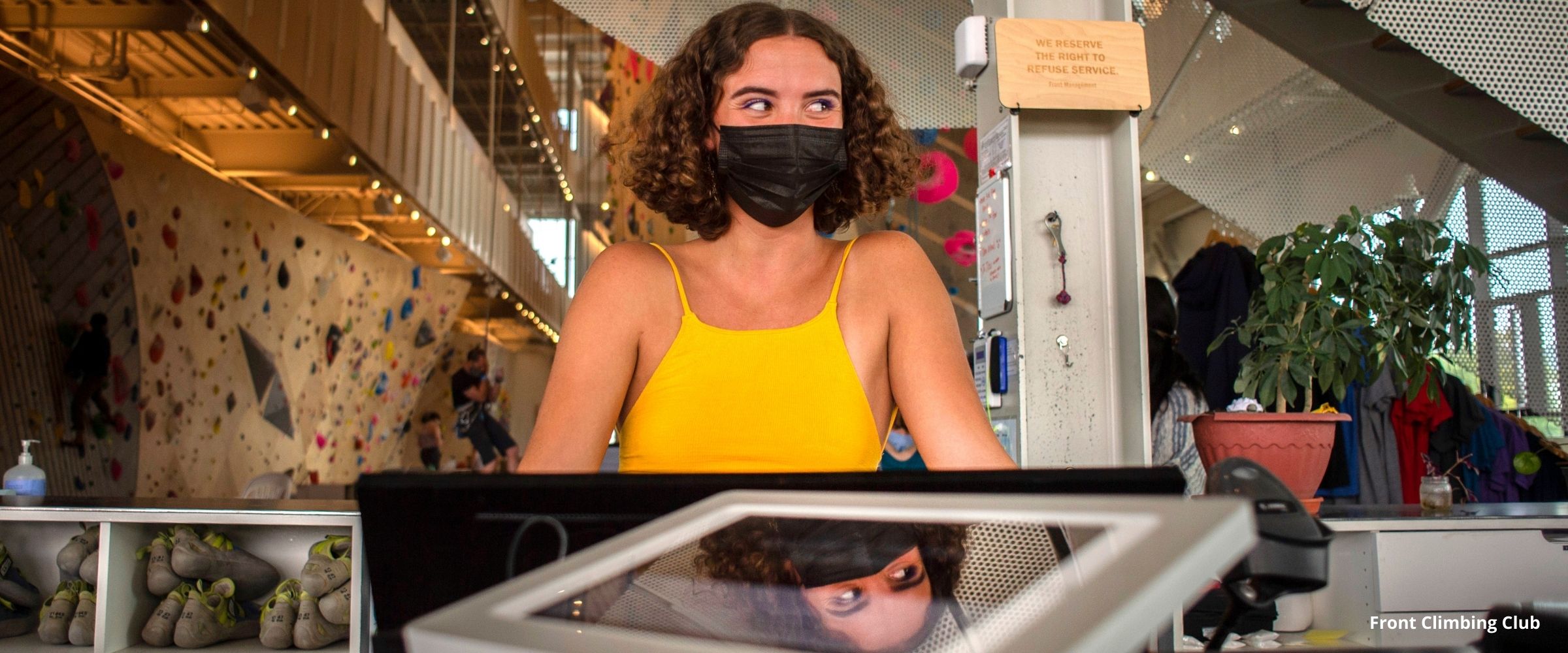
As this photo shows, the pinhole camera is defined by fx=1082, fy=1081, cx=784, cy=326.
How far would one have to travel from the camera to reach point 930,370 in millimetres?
1312

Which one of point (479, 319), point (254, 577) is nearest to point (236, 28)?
point (254, 577)

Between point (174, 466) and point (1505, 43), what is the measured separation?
306 inches

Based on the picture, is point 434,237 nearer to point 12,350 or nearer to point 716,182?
point 12,350

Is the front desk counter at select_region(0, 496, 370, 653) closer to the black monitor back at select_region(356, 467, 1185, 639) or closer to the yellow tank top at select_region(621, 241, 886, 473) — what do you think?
the yellow tank top at select_region(621, 241, 886, 473)

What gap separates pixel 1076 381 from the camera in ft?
10.7

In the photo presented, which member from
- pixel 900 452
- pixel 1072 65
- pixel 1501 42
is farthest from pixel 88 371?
pixel 1501 42

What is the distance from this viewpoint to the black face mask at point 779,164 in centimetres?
138

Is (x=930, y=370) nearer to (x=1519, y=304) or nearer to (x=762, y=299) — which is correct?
(x=762, y=299)

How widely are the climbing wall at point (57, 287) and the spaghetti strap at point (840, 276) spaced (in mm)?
6265

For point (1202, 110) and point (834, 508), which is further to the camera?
point (1202, 110)

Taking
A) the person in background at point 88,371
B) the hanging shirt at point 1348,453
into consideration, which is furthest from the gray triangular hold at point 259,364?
the hanging shirt at point 1348,453

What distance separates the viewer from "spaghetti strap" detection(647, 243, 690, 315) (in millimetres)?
1345

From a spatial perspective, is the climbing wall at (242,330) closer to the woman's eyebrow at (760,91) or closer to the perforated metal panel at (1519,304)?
the woman's eyebrow at (760,91)

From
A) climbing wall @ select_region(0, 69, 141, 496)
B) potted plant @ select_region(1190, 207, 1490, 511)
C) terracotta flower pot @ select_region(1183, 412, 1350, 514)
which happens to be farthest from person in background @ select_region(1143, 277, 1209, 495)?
climbing wall @ select_region(0, 69, 141, 496)
